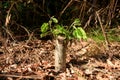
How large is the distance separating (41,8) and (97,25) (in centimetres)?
64

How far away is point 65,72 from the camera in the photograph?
2621 millimetres

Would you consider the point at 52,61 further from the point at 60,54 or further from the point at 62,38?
the point at 62,38

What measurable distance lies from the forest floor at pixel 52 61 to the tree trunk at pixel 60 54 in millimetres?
56

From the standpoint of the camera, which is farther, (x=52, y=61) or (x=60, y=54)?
(x=52, y=61)

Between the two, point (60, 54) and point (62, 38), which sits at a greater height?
point (62, 38)

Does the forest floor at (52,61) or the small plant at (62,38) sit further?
the forest floor at (52,61)

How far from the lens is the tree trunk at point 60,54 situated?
2.48 m

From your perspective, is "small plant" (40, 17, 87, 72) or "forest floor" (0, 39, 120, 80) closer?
"small plant" (40, 17, 87, 72)

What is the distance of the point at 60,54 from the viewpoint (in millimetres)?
2545

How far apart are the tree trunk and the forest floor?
0.06 meters

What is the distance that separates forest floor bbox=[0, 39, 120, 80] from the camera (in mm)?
2580

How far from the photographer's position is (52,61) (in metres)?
2.82

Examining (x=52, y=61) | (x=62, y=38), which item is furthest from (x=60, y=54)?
(x=52, y=61)

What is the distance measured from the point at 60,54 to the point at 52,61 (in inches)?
11.4
